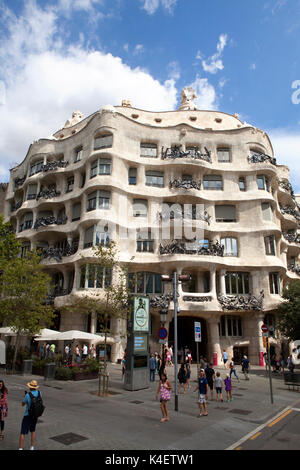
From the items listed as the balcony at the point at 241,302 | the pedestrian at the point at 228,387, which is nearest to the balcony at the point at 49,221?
the balcony at the point at 241,302

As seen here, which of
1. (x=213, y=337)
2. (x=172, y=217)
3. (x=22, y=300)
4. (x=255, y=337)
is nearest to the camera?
(x=22, y=300)

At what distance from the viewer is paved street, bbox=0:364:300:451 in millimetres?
9070

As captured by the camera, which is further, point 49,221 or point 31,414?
point 49,221

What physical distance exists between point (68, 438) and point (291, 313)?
22654mm

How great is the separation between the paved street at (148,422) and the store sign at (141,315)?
327cm

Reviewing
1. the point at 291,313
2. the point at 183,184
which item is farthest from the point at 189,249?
the point at 291,313

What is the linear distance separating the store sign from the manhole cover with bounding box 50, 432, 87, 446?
30.6 ft

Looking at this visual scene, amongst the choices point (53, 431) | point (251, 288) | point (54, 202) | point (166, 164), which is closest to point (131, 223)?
point (166, 164)

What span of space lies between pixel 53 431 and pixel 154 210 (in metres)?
27.1

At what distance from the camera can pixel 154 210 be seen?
3553 cm

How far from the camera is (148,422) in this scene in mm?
11484

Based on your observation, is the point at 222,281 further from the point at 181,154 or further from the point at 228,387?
the point at 228,387

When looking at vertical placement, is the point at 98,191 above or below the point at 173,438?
above
